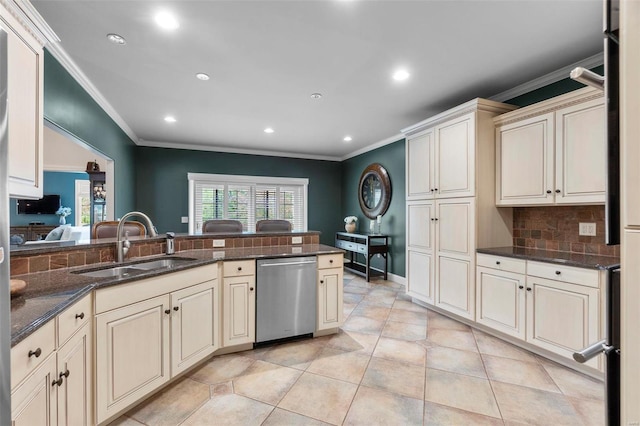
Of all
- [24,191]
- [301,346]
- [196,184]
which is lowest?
[301,346]

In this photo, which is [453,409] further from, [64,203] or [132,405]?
[64,203]

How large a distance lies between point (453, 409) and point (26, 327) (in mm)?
2203

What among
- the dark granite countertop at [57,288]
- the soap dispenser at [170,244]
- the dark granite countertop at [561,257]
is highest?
the soap dispenser at [170,244]

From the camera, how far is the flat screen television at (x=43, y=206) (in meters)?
7.07

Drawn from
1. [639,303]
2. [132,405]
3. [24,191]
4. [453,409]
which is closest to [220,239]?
[132,405]

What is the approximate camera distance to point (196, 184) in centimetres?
586

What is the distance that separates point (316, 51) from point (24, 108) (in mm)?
1886

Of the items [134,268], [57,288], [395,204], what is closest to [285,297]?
[134,268]

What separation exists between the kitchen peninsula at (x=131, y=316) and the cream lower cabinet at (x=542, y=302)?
1.49m

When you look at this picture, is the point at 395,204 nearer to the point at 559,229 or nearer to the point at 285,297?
the point at 559,229

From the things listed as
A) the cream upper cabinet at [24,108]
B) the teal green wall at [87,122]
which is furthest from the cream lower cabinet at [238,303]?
the teal green wall at [87,122]

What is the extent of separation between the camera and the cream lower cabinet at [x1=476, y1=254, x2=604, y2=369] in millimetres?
2158

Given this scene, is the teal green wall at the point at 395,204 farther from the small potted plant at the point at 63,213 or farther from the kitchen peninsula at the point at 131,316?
the small potted plant at the point at 63,213

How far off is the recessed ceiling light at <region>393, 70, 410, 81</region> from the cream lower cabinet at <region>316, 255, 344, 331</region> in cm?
185
